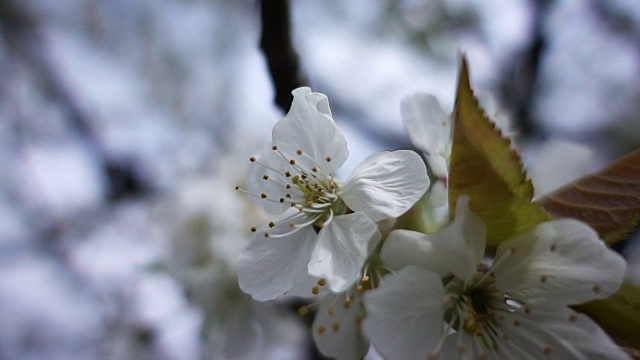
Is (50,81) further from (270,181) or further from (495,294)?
(495,294)

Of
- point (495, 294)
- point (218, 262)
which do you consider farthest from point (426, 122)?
point (218, 262)

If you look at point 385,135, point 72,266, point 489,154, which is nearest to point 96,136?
point 72,266

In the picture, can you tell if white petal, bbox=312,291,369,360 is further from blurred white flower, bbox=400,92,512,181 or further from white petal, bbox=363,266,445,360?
blurred white flower, bbox=400,92,512,181

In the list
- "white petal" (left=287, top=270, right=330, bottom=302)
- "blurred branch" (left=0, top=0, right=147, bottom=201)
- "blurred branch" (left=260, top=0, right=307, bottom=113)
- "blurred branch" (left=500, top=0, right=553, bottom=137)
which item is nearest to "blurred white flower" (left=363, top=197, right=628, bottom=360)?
"white petal" (left=287, top=270, right=330, bottom=302)

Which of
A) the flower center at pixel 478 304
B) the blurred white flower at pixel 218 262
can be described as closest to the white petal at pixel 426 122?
the flower center at pixel 478 304

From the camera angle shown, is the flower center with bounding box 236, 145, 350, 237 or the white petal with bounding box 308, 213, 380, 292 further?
the flower center with bounding box 236, 145, 350, 237
